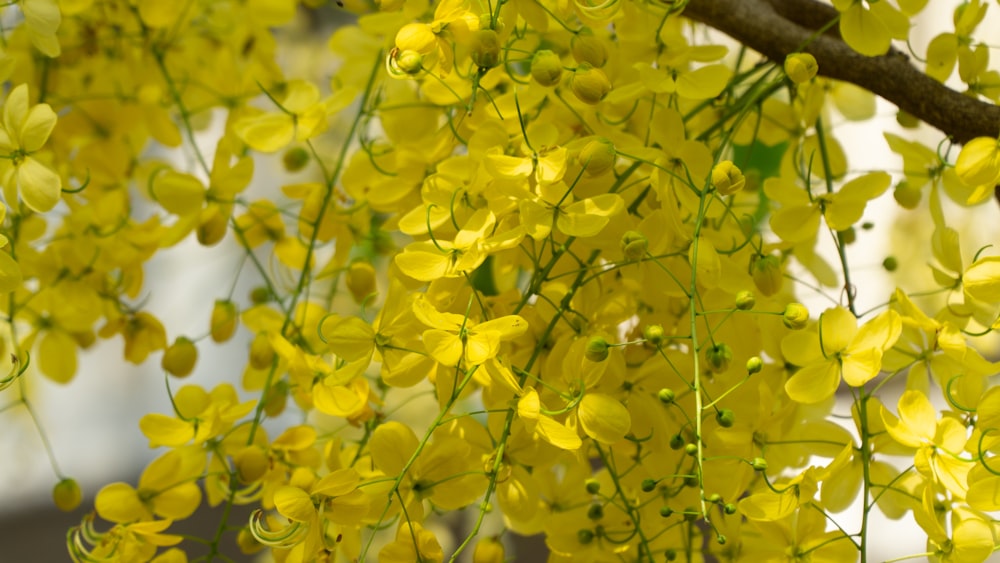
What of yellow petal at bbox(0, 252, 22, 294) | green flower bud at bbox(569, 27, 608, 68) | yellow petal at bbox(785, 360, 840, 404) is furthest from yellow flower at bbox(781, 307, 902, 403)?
yellow petal at bbox(0, 252, 22, 294)

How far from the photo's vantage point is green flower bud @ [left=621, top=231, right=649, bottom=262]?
0.29 metres

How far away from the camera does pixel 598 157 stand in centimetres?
28

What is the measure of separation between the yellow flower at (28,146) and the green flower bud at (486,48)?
→ 13 cm

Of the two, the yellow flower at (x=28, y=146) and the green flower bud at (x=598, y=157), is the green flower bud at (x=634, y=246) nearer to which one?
the green flower bud at (x=598, y=157)

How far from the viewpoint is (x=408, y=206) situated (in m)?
Result: 0.37

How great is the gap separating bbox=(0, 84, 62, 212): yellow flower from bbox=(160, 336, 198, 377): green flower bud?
0.11 meters

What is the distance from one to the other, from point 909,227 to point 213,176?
0.68 m

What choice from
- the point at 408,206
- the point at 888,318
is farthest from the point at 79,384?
the point at 888,318

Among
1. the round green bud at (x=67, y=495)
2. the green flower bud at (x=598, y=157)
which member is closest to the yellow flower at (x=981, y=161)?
the green flower bud at (x=598, y=157)

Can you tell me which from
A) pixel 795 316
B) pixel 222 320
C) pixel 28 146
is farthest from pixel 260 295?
pixel 795 316

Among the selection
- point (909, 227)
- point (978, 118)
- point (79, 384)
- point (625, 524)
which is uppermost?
point (978, 118)

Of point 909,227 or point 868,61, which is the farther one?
point 909,227

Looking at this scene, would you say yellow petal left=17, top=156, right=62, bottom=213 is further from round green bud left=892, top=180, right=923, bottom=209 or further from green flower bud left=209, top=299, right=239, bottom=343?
round green bud left=892, top=180, right=923, bottom=209

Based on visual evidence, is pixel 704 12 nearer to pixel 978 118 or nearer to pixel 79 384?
Result: pixel 978 118
